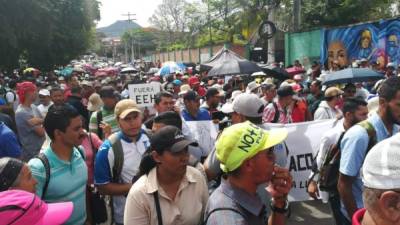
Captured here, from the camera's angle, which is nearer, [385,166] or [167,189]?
[385,166]

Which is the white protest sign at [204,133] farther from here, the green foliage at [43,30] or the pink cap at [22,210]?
the green foliage at [43,30]

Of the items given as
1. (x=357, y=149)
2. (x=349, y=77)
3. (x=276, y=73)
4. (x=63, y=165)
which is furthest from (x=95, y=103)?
(x=276, y=73)

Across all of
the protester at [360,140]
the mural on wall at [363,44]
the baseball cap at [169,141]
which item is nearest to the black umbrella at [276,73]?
the mural on wall at [363,44]

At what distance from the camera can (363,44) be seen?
16.8 meters

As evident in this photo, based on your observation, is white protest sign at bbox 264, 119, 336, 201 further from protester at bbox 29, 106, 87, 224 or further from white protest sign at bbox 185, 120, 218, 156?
protester at bbox 29, 106, 87, 224

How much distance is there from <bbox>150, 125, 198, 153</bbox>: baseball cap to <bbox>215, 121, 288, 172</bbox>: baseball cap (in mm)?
484

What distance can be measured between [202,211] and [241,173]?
661 mm

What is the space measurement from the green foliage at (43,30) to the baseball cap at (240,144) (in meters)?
19.3

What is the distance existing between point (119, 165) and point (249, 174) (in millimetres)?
1631

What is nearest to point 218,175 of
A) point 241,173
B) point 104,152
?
point 104,152

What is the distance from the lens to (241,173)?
2.19 m

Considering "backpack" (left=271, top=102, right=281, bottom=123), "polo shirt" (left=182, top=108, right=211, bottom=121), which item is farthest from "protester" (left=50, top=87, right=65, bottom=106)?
"backpack" (left=271, top=102, right=281, bottom=123)

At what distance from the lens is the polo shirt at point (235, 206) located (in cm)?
203

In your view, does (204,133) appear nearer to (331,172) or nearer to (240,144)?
(331,172)
